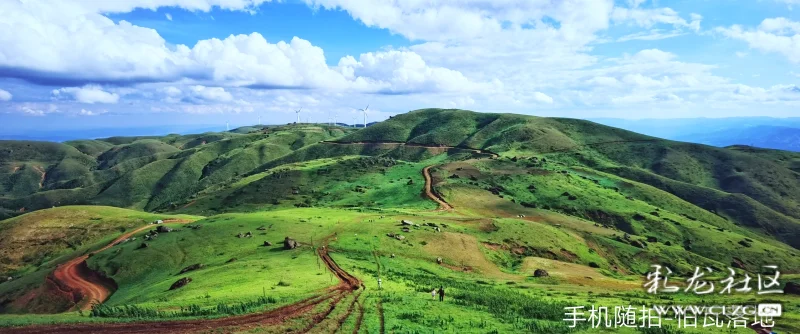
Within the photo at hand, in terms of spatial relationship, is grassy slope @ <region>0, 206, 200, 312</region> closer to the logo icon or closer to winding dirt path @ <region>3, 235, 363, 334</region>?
winding dirt path @ <region>3, 235, 363, 334</region>

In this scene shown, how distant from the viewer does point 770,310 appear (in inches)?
1741

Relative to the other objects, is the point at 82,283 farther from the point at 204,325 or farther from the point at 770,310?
the point at 770,310

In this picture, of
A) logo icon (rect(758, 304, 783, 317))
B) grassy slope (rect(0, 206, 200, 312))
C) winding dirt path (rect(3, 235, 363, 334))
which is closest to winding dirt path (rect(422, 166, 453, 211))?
grassy slope (rect(0, 206, 200, 312))

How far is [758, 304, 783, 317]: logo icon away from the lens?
141 ft

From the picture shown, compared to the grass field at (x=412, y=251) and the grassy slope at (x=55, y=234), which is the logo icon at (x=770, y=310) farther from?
the grassy slope at (x=55, y=234)

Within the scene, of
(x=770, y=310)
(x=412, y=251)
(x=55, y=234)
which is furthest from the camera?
(x=55, y=234)

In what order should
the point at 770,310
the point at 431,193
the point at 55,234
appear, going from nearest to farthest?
the point at 770,310, the point at 55,234, the point at 431,193

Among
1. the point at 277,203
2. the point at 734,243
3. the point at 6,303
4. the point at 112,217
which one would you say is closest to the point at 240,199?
the point at 277,203

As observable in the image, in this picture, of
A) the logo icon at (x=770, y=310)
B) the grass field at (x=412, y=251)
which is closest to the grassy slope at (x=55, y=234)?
the grass field at (x=412, y=251)

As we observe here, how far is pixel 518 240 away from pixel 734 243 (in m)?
84.9

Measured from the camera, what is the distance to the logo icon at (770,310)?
141 feet

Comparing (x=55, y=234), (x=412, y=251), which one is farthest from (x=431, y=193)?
(x=55, y=234)

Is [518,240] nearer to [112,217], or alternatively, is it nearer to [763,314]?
[763,314]

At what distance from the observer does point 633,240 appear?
115000mm
